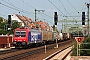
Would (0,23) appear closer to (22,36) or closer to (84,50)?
(22,36)

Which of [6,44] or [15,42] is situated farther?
[6,44]

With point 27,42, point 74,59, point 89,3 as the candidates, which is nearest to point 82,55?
point 74,59

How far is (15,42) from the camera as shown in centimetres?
4125

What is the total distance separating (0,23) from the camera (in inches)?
4301

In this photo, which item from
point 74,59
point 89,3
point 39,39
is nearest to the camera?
point 74,59

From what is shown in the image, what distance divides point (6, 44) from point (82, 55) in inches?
968

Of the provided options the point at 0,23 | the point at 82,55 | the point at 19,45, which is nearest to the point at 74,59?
the point at 82,55

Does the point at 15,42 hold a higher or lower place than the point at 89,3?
lower

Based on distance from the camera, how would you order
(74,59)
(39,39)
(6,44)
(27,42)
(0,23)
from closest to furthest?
(74,59) → (27,42) → (6,44) → (39,39) → (0,23)

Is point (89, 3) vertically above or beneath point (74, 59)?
above

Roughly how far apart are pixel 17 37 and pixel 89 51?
18638mm

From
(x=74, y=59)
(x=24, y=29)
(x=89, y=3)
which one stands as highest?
(x=89, y=3)

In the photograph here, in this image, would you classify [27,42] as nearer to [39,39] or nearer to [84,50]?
[39,39]

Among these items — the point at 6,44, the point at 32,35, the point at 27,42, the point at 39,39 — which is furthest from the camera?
the point at 39,39
